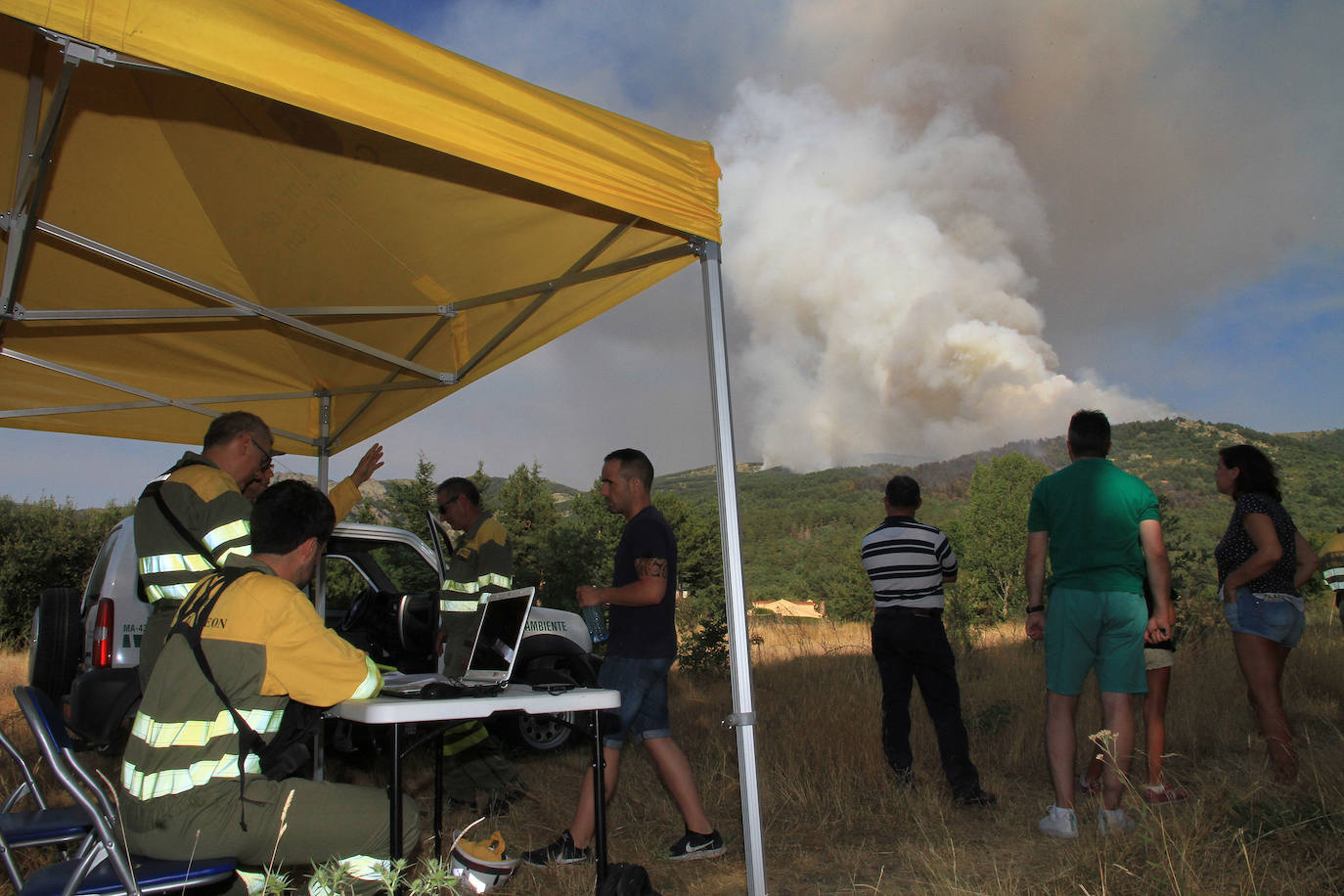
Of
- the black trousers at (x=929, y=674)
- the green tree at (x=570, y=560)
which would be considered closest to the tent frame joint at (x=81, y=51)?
the black trousers at (x=929, y=674)

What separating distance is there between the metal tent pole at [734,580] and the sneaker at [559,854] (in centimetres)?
101

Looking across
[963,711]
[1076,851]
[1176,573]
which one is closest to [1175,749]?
[963,711]

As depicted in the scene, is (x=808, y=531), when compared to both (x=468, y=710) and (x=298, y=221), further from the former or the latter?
(x=468, y=710)

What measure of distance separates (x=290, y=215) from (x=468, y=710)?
242 cm

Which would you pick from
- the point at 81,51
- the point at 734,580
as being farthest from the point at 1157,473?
the point at 81,51

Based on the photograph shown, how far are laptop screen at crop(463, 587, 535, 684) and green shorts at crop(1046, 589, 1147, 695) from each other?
227 cm

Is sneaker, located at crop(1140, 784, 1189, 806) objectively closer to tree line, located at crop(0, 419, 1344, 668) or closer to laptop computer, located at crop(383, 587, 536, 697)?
tree line, located at crop(0, 419, 1344, 668)

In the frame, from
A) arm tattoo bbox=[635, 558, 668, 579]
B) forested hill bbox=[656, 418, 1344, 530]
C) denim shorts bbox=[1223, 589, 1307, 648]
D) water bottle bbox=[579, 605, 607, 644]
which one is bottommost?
denim shorts bbox=[1223, 589, 1307, 648]

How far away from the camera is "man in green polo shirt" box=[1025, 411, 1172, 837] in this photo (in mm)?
3744

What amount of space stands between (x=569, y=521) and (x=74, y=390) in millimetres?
17084

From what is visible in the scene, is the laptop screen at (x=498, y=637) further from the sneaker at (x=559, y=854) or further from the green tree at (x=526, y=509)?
the green tree at (x=526, y=509)

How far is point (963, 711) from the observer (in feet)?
21.6

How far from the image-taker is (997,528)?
30.8 metres

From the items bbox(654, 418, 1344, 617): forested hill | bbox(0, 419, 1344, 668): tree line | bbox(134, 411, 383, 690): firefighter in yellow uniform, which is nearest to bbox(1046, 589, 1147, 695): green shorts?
bbox(0, 419, 1344, 668): tree line
